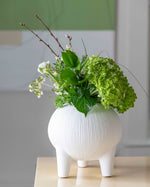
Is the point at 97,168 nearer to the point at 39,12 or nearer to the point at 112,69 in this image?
the point at 112,69

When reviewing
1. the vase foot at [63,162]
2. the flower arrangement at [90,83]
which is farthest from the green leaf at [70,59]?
the vase foot at [63,162]

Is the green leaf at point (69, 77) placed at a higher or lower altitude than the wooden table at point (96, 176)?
higher

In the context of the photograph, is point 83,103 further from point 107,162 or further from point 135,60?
point 135,60

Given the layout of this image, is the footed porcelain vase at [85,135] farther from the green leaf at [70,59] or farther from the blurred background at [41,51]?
the blurred background at [41,51]

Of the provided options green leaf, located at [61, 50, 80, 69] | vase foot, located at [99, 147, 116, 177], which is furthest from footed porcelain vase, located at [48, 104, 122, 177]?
green leaf, located at [61, 50, 80, 69]

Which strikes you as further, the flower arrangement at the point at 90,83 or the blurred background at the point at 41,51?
the blurred background at the point at 41,51

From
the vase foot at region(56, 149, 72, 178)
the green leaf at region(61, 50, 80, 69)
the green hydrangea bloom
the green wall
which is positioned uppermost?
the green wall

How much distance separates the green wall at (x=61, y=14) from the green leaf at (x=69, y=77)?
839mm

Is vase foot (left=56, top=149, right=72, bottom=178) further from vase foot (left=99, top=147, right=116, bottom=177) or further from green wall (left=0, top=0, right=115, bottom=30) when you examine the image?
green wall (left=0, top=0, right=115, bottom=30)

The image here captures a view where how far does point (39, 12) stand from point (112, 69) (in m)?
0.93

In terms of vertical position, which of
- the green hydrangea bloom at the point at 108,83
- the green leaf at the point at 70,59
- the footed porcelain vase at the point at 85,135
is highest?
the green leaf at the point at 70,59

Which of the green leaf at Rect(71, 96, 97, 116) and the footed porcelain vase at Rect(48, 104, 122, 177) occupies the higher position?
the green leaf at Rect(71, 96, 97, 116)

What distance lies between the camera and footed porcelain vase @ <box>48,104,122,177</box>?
3.41ft

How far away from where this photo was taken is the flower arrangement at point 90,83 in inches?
39.6
